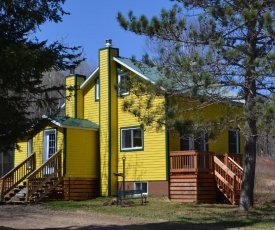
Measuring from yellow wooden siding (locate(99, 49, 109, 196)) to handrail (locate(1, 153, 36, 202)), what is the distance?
3583 millimetres

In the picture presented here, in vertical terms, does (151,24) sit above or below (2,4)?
above

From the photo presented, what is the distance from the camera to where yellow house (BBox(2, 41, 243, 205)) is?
23.4 metres

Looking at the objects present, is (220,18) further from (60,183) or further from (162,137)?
(60,183)

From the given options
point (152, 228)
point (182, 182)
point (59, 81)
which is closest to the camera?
point (152, 228)

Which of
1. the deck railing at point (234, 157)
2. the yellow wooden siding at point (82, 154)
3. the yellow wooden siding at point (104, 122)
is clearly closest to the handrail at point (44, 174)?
the yellow wooden siding at point (82, 154)

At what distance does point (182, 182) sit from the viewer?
2183 centimetres

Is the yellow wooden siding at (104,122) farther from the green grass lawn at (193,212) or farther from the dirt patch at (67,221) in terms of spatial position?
the dirt patch at (67,221)

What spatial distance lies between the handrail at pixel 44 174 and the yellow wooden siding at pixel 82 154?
1.57 feet

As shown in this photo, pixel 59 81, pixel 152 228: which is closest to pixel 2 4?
pixel 152 228

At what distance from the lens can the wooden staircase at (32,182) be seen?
72.2ft

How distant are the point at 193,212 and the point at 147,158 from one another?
19.2 ft

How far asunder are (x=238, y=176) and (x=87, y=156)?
7.50 metres

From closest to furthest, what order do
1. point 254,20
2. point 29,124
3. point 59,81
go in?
1. point 29,124
2. point 254,20
3. point 59,81

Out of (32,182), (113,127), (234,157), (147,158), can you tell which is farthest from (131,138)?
(32,182)
